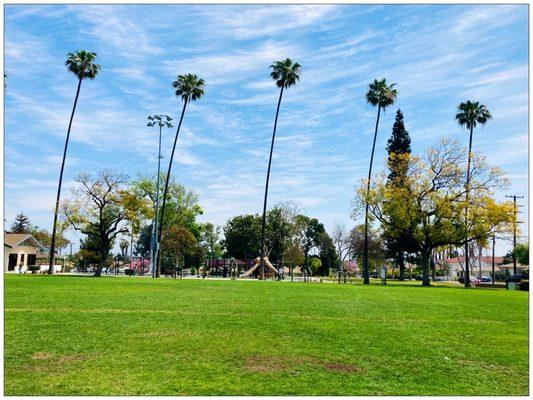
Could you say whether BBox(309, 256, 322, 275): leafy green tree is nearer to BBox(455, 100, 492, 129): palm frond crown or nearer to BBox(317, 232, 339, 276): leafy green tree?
BBox(317, 232, 339, 276): leafy green tree

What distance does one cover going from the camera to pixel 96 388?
759cm

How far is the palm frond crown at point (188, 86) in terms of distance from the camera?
57688mm

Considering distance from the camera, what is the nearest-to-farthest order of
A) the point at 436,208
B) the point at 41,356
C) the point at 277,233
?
the point at 41,356
the point at 436,208
the point at 277,233

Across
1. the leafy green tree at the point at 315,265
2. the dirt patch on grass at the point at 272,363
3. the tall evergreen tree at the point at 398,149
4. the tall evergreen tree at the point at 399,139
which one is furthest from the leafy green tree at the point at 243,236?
the dirt patch on grass at the point at 272,363

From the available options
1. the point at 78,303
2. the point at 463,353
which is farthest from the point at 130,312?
the point at 463,353

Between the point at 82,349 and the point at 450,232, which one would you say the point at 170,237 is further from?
the point at 82,349

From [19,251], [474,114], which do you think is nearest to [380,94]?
[474,114]

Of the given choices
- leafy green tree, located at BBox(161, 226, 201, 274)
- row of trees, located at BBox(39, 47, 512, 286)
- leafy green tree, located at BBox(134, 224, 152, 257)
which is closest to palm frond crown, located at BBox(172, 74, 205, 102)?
row of trees, located at BBox(39, 47, 512, 286)

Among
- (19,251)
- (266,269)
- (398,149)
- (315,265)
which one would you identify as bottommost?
(266,269)

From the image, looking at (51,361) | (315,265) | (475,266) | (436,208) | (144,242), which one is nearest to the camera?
(51,361)

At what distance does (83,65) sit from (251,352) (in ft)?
162

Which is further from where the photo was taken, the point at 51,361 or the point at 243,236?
the point at 243,236

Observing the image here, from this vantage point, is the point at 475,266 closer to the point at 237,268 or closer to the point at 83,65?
the point at 237,268

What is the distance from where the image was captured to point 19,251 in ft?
224
